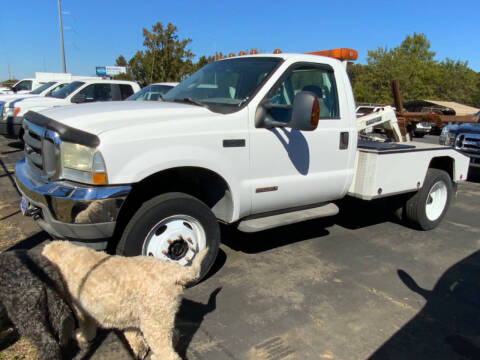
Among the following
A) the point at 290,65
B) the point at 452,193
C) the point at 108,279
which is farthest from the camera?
the point at 452,193

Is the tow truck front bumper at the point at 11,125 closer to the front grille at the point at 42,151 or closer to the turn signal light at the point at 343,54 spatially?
the front grille at the point at 42,151

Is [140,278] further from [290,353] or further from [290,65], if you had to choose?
[290,65]

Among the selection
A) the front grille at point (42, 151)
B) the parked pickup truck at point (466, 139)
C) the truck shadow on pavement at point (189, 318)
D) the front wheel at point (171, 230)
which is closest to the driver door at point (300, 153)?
the front wheel at point (171, 230)

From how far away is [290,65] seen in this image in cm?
395

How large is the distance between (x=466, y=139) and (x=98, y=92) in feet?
32.9

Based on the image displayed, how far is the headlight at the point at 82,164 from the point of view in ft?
9.05

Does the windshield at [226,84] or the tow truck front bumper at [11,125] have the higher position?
the windshield at [226,84]

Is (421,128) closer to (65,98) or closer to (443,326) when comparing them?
(65,98)

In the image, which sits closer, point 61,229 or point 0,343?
point 0,343

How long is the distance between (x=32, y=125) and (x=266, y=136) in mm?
2134

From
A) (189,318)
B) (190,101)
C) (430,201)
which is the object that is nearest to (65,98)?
(190,101)

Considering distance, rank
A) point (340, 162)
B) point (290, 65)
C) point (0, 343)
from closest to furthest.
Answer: point (0, 343), point (290, 65), point (340, 162)

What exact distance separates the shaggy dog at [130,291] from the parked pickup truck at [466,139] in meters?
9.17

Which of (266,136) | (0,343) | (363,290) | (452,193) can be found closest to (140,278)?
(0,343)
